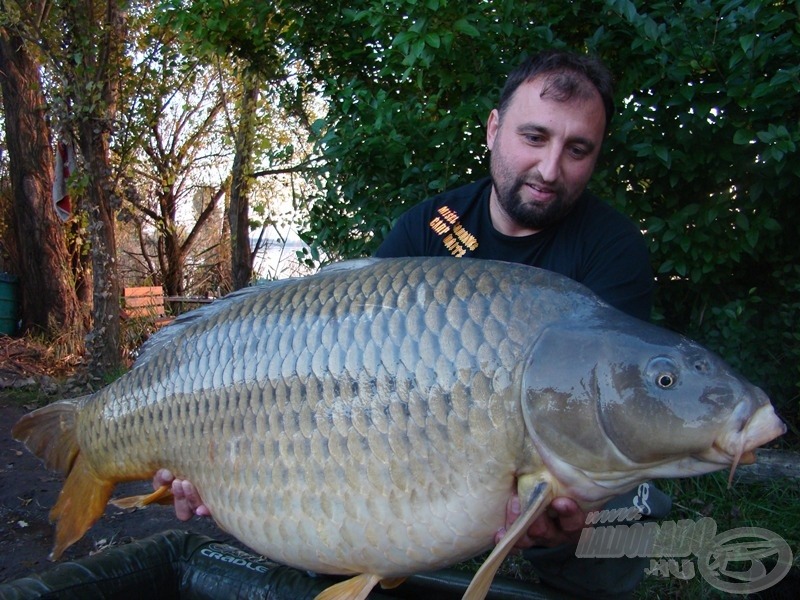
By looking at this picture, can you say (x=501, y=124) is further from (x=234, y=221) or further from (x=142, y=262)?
(x=142, y=262)

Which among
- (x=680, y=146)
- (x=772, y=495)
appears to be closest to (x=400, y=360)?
(x=680, y=146)

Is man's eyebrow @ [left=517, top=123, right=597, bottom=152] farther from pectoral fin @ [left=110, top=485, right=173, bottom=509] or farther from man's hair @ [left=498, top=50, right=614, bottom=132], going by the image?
pectoral fin @ [left=110, top=485, right=173, bottom=509]

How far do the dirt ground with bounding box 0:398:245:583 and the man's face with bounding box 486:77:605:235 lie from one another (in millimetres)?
1731

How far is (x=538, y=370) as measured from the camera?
1.12 meters

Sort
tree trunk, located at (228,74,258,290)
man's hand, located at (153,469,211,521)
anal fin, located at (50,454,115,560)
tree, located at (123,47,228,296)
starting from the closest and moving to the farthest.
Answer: man's hand, located at (153,469,211,521)
anal fin, located at (50,454,115,560)
tree trunk, located at (228,74,258,290)
tree, located at (123,47,228,296)

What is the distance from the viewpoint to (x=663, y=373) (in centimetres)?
107

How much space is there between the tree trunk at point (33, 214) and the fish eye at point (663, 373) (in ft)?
19.9

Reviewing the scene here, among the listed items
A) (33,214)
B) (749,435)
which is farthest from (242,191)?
(749,435)

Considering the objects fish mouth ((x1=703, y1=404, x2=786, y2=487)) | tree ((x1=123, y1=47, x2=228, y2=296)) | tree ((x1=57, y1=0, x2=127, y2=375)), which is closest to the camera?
fish mouth ((x1=703, y1=404, x2=786, y2=487))

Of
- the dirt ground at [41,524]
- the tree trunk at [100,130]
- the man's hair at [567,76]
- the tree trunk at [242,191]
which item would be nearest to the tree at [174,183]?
the tree trunk at [242,191]

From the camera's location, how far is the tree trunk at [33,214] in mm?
6363

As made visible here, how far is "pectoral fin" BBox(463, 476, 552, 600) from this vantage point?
1.07m

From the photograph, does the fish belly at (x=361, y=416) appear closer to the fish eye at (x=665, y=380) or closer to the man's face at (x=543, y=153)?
the fish eye at (x=665, y=380)

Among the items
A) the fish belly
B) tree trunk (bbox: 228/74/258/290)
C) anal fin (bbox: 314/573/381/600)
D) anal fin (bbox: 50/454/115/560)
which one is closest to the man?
anal fin (bbox: 50/454/115/560)
